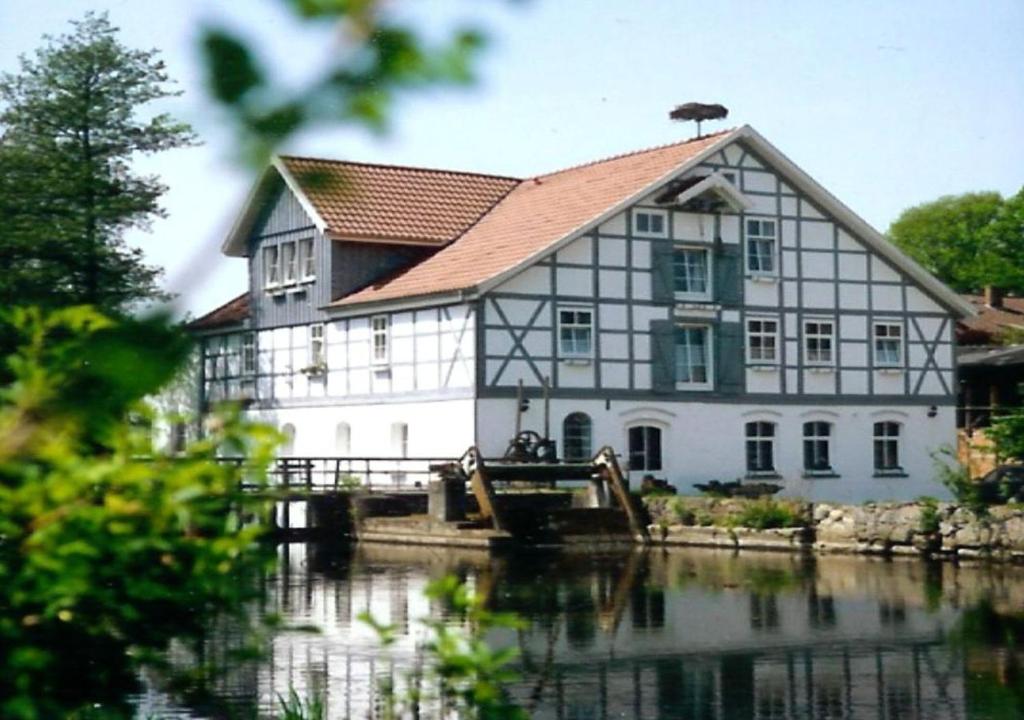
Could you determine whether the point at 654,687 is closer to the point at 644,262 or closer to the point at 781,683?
the point at 781,683

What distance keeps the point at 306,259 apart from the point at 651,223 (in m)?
7.70

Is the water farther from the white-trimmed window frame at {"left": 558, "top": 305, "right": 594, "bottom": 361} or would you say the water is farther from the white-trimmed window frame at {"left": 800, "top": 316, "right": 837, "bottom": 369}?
the white-trimmed window frame at {"left": 800, "top": 316, "right": 837, "bottom": 369}

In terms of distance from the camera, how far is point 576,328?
36375 millimetres

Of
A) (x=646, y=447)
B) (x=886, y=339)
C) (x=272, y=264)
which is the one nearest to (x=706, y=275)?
(x=646, y=447)

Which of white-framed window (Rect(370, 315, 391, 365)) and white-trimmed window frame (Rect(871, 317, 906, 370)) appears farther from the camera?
white-trimmed window frame (Rect(871, 317, 906, 370))

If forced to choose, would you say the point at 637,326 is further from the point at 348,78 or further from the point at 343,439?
the point at 348,78

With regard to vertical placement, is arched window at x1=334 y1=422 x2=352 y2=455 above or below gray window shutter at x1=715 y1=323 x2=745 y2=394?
below

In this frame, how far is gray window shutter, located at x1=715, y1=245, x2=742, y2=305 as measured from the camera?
38.2 m

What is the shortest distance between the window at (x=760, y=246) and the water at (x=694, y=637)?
11.8 meters

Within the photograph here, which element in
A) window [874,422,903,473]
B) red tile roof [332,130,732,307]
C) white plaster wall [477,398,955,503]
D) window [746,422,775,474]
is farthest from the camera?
window [874,422,903,473]

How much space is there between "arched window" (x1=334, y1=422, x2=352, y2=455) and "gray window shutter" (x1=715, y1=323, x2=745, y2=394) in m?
7.73

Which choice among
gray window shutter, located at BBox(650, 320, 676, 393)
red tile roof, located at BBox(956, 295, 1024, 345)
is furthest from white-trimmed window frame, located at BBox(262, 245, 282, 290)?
red tile roof, located at BBox(956, 295, 1024, 345)

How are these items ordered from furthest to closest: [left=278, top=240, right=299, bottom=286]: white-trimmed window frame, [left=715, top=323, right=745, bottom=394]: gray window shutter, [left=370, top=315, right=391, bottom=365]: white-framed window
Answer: [left=278, top=240, right=299, bottom=286]: white-trimmed window frame → [left=715, top=323, right=745, bottom=394]: gray window shutter → [left=370, top=315, right=391, bottom=365]: white-framed window

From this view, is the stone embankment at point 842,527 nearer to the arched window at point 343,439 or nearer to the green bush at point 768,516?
the green bush at point 768,516
